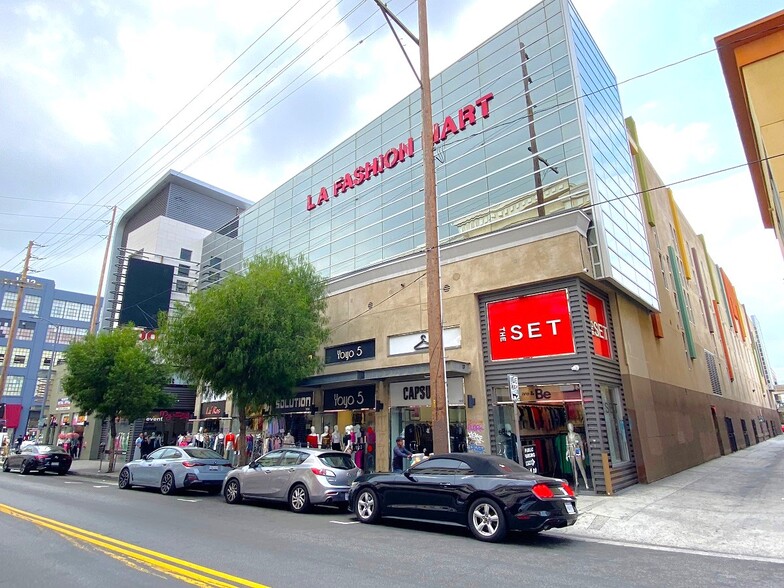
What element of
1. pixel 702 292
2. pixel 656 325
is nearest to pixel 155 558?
pixel 656 325

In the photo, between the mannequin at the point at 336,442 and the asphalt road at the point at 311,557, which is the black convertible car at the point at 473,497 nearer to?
the asphalt road at the point at 311,557

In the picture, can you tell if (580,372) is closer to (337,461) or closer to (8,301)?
(337,461)

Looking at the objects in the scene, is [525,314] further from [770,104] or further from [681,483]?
[770,104]

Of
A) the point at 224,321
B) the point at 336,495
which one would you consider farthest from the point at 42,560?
the point at 224,321

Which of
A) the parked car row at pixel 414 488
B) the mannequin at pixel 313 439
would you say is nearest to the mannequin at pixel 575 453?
the parked car row at pixel 414 488

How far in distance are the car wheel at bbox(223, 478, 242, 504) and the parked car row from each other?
25mm

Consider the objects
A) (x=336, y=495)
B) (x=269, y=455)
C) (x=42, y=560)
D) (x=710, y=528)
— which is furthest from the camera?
(x=269, y=455)

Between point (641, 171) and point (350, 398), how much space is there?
17289 millimetres

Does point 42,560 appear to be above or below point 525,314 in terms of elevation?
below

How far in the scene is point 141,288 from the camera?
3528 cm

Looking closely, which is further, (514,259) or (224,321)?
(224,321)

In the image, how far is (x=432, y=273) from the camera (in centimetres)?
1197

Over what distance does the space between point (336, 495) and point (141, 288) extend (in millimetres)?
30021

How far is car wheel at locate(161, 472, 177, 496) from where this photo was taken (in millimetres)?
14539
